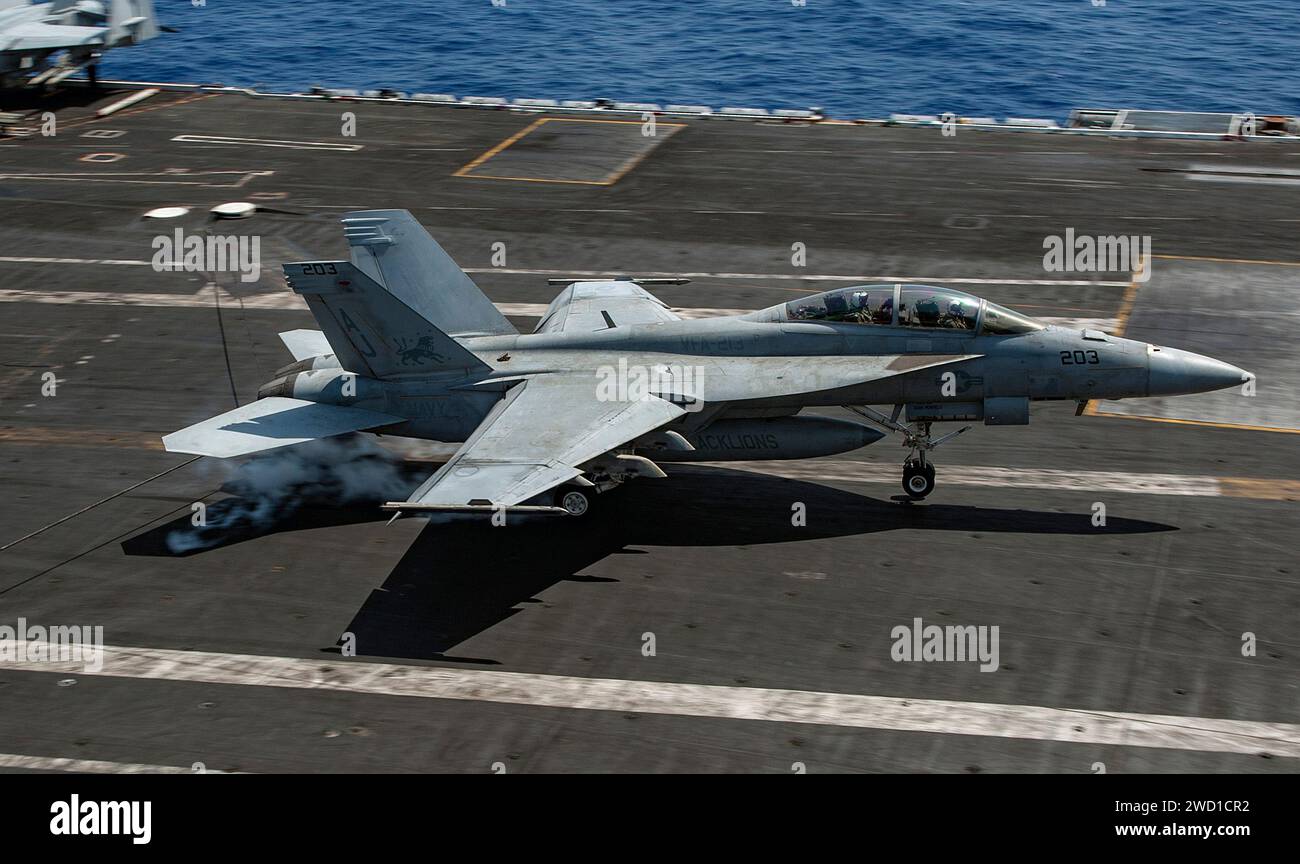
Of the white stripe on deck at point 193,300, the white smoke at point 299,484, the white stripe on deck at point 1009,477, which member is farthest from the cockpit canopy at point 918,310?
the white stripe on deck at point 193,300

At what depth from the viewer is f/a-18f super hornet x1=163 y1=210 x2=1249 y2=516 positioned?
71.3 feet

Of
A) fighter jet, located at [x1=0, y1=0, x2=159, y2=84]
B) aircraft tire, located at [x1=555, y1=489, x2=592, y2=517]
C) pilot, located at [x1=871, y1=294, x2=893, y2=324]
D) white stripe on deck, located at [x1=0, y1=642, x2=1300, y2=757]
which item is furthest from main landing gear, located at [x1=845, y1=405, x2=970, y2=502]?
fighter jet, located at [x1=0, y1=0, x2=159, y2=84]

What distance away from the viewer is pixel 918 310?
22266mm

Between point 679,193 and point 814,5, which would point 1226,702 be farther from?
point 814,5

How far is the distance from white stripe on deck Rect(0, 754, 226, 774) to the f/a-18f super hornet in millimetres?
6303

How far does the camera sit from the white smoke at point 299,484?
23172 mm

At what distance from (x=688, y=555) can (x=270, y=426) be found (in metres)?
8.02

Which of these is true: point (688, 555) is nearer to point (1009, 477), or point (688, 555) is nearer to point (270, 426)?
point (1009, 477)

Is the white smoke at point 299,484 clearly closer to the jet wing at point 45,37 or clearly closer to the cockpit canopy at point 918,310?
the cockpit canopy at point 918,310

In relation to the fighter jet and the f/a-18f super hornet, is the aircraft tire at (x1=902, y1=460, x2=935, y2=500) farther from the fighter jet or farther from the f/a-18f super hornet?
the fighter jet

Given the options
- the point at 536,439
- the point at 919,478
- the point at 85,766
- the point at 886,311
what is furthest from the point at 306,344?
the point at 919,478

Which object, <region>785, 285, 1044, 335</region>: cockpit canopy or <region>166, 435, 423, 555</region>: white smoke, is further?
<region>166, 435, 423, 555</region>: white smoke

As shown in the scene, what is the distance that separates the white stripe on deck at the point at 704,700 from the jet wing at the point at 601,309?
27.8 ft

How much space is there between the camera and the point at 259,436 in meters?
22.6
